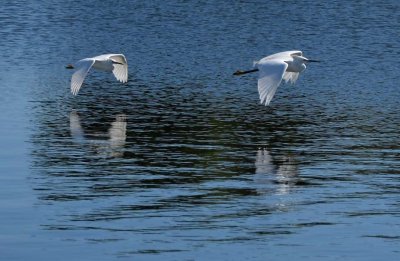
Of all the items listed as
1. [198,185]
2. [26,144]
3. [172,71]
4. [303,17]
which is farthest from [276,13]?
[198,185]

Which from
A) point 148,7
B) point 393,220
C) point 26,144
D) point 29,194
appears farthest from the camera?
point 148,7

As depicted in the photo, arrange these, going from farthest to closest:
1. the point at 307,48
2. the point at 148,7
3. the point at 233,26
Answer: the point at 148,7 → the point at 233,26 → the point at 307,48

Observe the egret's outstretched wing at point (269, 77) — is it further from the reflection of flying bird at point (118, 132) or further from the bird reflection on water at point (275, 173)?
the reflection of flying bird at point (118, 132)

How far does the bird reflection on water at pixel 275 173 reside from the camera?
16.4 meters

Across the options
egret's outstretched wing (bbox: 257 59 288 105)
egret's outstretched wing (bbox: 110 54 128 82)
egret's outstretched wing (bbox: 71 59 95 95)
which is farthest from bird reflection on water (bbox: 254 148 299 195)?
egret's outstretched wing (bbox: 110 54 128 82)

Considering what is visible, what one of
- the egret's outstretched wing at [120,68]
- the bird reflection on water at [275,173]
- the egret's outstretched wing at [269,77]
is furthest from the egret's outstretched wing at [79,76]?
the bird reflection on water at [275,173]

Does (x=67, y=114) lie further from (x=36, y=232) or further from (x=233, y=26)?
(x=233, y=26)

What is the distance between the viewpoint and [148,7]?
4097cm

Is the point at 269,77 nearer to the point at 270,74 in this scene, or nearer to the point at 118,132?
the point at 270,74

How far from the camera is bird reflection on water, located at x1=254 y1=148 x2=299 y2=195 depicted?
647 inches

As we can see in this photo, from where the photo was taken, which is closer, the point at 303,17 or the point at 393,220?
the point at 393,220

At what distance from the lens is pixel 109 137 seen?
20.5 m

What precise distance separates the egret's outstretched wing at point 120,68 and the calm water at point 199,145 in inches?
14.5

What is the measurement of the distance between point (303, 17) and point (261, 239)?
1014 inches
